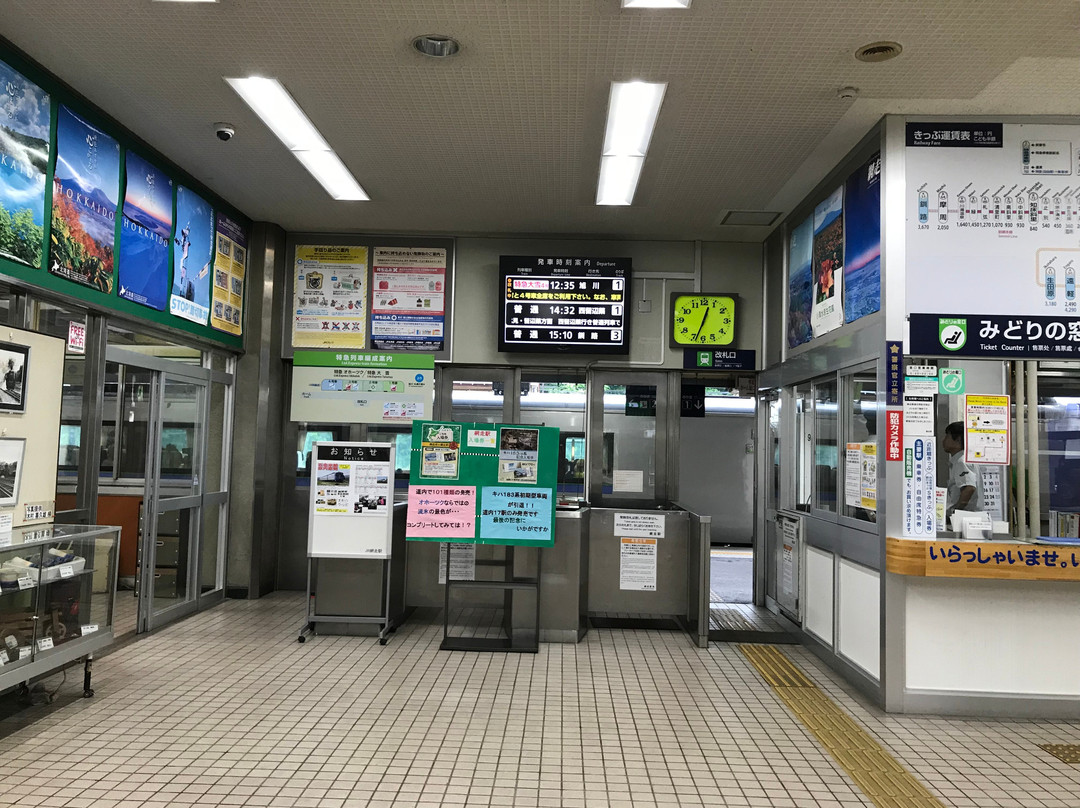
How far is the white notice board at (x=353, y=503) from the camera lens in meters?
5.56

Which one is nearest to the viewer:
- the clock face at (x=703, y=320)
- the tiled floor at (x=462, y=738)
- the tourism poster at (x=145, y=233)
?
the tiled floor at (x=462, y=738)

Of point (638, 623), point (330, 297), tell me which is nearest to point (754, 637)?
point (638, 623)

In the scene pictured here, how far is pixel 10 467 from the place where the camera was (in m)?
3.96

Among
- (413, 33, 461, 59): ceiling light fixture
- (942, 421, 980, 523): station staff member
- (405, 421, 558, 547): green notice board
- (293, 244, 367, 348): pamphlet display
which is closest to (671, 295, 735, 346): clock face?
(405, 421, 558, 547): green notice board

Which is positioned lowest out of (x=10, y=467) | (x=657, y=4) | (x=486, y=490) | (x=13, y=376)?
A: (x=486, y=490)

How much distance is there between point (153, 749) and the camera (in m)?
3.46

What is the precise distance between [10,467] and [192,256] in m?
2.60

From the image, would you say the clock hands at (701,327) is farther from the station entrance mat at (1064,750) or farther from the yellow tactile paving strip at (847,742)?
the station entrance mat at (1064,750)

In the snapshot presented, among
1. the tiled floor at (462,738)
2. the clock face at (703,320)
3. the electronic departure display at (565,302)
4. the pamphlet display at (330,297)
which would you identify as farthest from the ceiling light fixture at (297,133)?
the tiled floor at (462,738)

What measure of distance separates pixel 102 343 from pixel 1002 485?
18.8 feet

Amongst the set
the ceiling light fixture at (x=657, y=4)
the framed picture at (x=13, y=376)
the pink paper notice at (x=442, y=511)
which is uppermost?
the ceiling light fixture at (x=657, y=4)

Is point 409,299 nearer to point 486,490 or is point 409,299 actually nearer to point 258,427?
point 258,427

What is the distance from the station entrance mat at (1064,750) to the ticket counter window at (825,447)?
1806 millimetres

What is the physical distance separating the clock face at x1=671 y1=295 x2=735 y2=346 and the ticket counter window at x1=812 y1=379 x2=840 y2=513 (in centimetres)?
143
